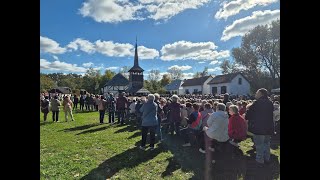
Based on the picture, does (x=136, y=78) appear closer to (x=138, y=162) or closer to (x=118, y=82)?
(x=118, y=82)

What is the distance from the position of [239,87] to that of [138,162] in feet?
173

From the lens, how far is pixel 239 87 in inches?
2233

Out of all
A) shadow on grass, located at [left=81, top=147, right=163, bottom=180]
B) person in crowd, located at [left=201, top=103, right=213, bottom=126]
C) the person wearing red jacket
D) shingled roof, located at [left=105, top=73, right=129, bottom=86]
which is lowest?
shadow on grass, located at [left=81, top=147, right=163, bottom=180]

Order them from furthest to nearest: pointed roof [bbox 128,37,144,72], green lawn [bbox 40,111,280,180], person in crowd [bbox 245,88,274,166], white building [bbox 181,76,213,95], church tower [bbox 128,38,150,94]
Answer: white building [bbox 181,76,213,95] → pointed roof [bbox 128,37,144,72] → church tower [bbox 128,38,150,94] → person in crowd [bbox 245,88,274,166] → green lawn [bbox 40,111,280,180]

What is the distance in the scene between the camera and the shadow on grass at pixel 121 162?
619cm

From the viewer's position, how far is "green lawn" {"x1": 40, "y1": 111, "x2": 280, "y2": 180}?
6133mm

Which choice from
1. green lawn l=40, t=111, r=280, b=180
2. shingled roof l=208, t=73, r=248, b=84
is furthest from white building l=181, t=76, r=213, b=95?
green lawn l=40, t=111, r=280, b=180

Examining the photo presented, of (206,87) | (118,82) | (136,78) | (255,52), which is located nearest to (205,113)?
(255,52)

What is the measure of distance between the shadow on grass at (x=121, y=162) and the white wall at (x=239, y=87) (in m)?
50.1

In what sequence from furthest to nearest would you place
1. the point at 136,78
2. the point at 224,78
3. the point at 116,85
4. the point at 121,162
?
the point at 116,85 < the point at 136,78 < the point at 224,78 < the point at 121,162

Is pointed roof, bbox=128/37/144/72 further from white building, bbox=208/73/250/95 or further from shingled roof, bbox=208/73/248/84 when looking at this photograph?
white building, bbox=208/73/250/95

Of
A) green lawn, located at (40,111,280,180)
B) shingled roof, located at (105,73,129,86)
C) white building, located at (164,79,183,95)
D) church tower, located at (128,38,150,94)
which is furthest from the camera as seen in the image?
white building, located at (164,79,183,95)
